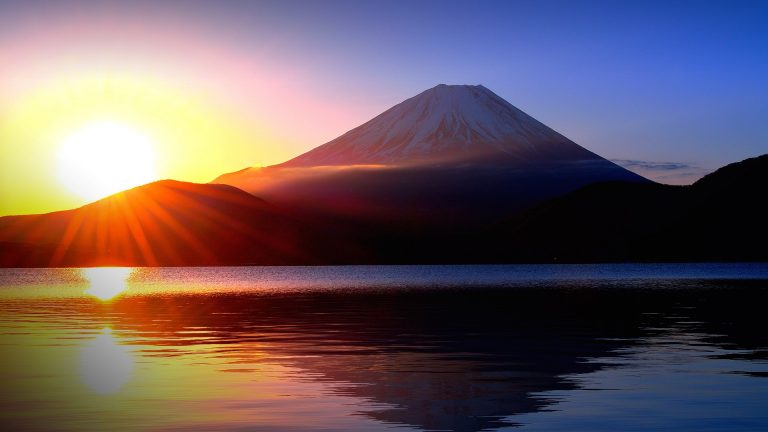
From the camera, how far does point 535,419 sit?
71.3ft

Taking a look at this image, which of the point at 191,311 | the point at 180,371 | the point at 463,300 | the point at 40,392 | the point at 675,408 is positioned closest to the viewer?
the point at 675,408

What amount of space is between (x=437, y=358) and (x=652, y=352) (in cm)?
788

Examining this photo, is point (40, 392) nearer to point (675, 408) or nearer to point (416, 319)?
point (675, 408)

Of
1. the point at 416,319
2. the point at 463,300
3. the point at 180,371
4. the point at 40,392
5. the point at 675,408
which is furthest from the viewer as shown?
the point at 463,300

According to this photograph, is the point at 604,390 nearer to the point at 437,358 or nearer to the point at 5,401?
the point at 437,358

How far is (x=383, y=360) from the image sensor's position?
1342 inches

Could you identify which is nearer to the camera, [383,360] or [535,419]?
[535,419]

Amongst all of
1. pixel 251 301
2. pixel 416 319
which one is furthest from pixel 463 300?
pixel 416 319

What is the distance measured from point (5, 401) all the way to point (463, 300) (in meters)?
56.1

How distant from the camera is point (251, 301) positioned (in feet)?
272

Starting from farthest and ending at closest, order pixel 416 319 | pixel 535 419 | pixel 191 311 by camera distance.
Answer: pixel 191 311 → pixel 416 319 → pixel 535 419

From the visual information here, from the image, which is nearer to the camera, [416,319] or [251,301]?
[416,319]

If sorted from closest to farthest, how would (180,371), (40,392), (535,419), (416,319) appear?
(535,419)
(40,392)
(180,371)
(416,319)

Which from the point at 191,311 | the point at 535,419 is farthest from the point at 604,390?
the point at 191,311
